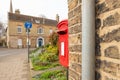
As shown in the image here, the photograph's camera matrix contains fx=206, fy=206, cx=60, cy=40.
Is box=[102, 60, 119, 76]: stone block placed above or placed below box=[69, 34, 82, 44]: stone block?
below

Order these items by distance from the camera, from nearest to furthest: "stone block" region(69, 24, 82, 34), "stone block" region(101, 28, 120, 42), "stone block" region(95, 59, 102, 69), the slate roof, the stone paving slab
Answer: "stone block" region(101, 28, 120, 42)
"stone block" region(95, 59, 102, 69)
"stone block" region(69, 24, 82, 34)
the stone paving slab
the slate roof

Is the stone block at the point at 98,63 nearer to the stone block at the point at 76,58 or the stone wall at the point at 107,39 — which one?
the stone wall at the point at 107,39

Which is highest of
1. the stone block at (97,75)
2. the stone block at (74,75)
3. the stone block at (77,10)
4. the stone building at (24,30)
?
the stone building at (24,30)

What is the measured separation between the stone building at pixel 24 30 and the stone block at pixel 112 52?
4100 centimetres

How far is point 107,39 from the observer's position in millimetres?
1573

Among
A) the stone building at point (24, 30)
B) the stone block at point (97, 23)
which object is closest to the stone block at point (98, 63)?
the stone block at point (97, 23)

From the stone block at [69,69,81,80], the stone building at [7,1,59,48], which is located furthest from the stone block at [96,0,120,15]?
the stone building at [7,1,59,48]

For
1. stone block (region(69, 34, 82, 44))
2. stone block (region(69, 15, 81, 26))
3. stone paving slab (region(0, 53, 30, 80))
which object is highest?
stone block (region(69, 15, 81, 26))

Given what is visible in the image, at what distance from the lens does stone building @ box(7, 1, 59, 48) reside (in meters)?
42.0

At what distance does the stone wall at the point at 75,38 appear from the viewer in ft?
6.81

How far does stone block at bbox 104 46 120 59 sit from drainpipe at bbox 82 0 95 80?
0.15 metres

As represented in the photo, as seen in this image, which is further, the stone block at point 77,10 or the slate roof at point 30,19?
the slate roof at point 30,19

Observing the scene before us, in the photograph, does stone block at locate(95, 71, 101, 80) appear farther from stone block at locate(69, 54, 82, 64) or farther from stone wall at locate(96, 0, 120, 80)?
stone block at locate(69, 54, 82, 64)

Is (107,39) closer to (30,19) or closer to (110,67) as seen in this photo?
(110,67)
